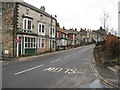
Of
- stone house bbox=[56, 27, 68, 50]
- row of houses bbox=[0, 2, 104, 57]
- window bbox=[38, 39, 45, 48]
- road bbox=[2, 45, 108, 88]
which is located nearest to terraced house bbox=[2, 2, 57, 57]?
row of houses bbox=[0, 2, 104, 57]

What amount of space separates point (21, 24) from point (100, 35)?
114 m

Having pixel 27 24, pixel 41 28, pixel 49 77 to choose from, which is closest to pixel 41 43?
pixel 41 28

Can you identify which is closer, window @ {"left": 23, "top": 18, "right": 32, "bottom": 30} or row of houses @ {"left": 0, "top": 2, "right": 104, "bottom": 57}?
row of houses @ {"left": 0, "top": 2, "right": 104, "bottom": 57}

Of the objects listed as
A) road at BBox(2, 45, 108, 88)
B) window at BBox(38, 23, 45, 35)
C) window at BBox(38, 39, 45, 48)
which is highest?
window at BBox(38, 23, 45, 35)

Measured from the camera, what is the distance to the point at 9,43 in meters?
22.2

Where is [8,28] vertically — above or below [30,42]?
above

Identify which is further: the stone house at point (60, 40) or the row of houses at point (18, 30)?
the stone house at point (60, 40)

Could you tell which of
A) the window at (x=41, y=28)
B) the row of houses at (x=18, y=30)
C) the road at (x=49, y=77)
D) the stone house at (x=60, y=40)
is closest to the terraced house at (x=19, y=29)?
the row of houses at (x=18, y=30)

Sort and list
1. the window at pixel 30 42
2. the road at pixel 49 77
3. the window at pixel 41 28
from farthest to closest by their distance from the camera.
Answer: the window at pixel 41 28 < the window at pixel 30 42 < the road at pixel 49 77

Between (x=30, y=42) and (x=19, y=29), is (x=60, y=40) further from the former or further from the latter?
(x=19, y=29)

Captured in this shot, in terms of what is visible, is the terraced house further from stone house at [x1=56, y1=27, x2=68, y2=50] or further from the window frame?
stone house at [x1=56, y1=27, x2=68, y2=50]

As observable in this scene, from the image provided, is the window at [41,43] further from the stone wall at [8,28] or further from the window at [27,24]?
the stone wall at [8,28]

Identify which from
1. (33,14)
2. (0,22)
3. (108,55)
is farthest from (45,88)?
(33,14)

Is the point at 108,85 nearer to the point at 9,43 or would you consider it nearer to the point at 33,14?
the point at 9,43
